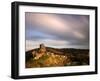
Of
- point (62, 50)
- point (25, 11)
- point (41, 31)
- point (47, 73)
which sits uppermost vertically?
point (25, 11)

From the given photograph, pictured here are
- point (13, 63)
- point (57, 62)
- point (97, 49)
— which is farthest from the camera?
point (97, 49)

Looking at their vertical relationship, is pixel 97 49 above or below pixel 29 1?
below

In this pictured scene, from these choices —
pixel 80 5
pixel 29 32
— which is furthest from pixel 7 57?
pixel 80 5

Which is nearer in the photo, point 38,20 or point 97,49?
point 38,20

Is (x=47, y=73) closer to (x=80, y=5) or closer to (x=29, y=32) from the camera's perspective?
(x=29, y=32)

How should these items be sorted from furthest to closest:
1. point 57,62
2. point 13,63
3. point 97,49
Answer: point 97,49, point 57,62, point 13,63

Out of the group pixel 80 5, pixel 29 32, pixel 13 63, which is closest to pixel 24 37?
pixel 29 32

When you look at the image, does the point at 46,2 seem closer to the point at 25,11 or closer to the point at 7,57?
the point at 25,11
